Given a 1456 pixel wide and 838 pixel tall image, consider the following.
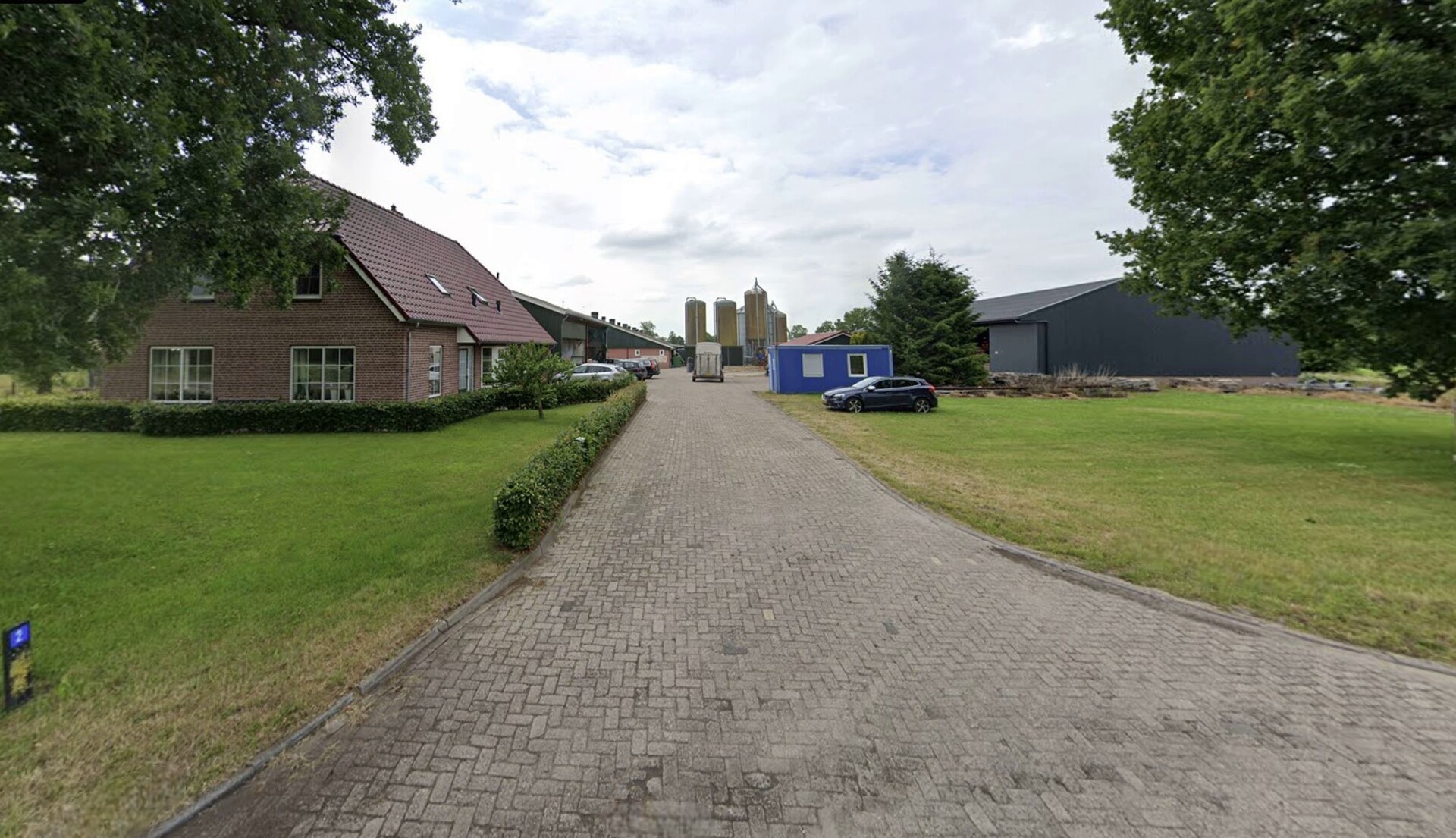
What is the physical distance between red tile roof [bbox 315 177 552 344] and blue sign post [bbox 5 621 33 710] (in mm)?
13338

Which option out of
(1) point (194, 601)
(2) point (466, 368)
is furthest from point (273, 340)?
(1) point (194, 601)

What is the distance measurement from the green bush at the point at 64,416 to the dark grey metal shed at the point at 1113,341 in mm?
41371

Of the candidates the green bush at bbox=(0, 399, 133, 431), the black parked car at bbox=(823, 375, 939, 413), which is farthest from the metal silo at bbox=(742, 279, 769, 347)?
the green bush at bbox=(0, 399, 133, 431)

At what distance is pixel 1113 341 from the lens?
37.5 meters

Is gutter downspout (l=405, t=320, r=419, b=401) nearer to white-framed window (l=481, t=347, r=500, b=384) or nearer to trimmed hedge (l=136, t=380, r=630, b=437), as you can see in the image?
trimmed hedge (l=136, t=380, r=630, b=437)

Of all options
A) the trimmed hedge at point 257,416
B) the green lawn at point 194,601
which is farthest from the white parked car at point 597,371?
A: the green lawn at point 194,601

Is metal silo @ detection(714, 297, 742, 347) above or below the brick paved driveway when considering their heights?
above

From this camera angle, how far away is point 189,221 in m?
7.11

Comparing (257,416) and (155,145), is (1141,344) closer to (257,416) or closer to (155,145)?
(257,416)

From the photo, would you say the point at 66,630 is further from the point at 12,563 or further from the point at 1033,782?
the point at 1033,782

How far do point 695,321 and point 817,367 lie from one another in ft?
210

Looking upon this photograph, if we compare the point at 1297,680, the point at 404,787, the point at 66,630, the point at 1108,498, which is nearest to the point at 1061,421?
the point at 1108,498

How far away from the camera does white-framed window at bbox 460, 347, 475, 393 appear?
2075 cm

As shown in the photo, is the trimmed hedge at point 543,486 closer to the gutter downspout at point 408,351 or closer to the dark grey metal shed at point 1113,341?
the gutter downspout at point 408,351
